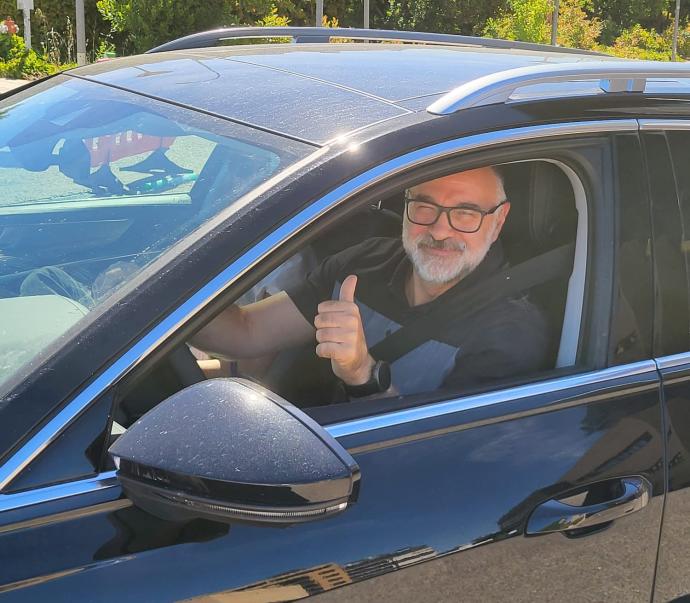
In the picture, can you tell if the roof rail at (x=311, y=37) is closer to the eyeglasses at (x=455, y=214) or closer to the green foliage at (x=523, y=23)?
the eyeglasses at (x=455, y=214)

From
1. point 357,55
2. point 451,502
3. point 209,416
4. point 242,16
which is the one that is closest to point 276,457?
point 209,416

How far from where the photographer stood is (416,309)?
2.14 metres

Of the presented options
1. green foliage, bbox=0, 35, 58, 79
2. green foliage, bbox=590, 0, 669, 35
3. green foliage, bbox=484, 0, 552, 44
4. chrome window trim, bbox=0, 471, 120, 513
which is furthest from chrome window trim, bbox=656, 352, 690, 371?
green foliage, bbox=590, 0, 669, 35

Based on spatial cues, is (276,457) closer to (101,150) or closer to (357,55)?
(101,150)

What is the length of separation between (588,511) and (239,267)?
0.76m

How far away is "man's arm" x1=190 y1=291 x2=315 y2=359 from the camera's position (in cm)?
195

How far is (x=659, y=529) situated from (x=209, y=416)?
0.93 metres

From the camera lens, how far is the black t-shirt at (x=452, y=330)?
1959mm

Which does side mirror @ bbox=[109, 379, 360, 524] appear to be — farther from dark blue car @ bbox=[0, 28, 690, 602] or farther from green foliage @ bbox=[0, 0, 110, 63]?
green foliage @ bbox=[0, 0, 110, 63]

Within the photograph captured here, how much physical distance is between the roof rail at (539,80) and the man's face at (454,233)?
0.32 metres

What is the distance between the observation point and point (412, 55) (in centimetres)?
229

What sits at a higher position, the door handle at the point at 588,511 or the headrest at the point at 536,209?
the headrest at the point at 536,209

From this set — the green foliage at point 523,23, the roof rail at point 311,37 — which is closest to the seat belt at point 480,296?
the roof rail at point 311,37

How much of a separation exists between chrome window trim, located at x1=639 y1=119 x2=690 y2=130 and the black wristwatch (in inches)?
28.0
